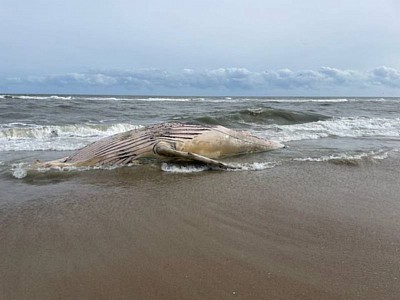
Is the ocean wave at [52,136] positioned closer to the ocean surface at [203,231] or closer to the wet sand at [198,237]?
the ocean surface at [203,231]

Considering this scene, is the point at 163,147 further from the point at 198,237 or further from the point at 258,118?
the point at 258,118

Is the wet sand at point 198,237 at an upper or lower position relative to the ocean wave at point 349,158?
lower

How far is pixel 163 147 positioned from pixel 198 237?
2591mm

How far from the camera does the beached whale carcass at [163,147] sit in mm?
5954

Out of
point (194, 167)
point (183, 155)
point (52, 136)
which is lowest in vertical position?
point (52, 136)

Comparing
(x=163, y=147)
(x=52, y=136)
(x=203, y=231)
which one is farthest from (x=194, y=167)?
(x=52, y=136)

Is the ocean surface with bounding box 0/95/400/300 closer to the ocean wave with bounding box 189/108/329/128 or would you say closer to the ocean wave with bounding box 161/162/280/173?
the ocean wave with bounding box 161/162/280/173

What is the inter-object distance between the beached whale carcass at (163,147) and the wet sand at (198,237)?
0.50 meters

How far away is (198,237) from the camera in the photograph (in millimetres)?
3410

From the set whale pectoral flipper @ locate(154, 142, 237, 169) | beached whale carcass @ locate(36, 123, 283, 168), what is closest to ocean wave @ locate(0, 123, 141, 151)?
beached whale carcass @ locate(36, 123, 283, 168)

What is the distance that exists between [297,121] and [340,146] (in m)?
7.42

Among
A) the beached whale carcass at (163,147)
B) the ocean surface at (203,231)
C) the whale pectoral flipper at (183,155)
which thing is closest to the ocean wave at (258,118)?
the beached whale carcass at (163,147)

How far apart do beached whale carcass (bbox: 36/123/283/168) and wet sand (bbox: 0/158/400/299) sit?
50cm

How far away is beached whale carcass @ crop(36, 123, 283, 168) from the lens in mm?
5954
